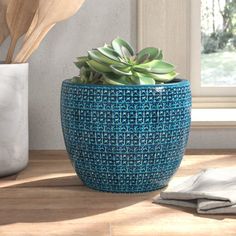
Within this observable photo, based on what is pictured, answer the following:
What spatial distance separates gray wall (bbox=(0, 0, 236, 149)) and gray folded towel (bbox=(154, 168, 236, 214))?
A: 15.6 inches

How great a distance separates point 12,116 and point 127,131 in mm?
238

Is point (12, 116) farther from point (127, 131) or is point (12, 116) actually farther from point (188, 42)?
point (188, 42)

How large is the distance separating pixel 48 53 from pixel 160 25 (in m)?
0.23

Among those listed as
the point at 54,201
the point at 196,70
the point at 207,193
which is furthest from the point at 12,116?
the point at 196,70

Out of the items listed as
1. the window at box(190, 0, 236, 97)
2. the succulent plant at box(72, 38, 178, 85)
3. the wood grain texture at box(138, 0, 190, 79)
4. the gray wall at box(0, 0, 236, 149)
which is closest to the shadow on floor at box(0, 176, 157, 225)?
the succulent plant at box(72, 38, 178, 85)

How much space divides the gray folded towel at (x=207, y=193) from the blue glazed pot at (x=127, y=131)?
0.05m

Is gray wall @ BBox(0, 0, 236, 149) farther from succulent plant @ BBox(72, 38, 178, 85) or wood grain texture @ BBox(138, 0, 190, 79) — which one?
succulent plant @ BBox(72, 38, 178, 85)

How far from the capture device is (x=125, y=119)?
0.91 metres

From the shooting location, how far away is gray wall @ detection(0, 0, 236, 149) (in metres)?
1.27

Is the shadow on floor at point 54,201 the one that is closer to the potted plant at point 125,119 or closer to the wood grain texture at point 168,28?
the potted plant at point 125,119

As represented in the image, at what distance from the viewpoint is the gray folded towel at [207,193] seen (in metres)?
0.86

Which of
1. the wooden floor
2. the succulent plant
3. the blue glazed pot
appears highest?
the succulent plant

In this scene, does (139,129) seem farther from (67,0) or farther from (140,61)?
(67,0)

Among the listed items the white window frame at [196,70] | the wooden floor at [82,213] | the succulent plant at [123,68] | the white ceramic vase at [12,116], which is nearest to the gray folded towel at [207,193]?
the wooden floor at [82,213]
